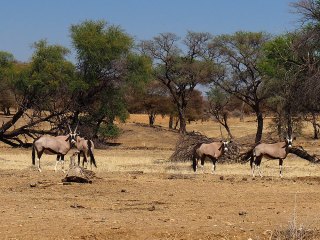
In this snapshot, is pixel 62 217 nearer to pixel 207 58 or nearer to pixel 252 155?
pixel 252 155

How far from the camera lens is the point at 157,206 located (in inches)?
531

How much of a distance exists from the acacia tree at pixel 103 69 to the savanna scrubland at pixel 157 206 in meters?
25.9

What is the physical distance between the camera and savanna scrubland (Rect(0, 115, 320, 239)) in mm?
10461

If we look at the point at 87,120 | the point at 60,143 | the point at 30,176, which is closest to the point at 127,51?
the point at 87,120

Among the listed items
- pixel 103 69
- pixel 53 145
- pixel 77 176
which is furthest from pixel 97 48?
pixel 77 176

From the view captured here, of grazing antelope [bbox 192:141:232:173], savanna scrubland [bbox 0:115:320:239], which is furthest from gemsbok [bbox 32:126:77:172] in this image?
grazing antelope [bbox 192:141:232:173]

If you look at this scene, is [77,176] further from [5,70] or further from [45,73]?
[5,70]

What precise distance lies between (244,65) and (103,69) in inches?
425

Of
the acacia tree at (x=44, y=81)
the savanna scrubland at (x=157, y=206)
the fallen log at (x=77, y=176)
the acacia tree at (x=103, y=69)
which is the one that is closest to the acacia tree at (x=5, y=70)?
the acacia tree at (x=44, y=81)

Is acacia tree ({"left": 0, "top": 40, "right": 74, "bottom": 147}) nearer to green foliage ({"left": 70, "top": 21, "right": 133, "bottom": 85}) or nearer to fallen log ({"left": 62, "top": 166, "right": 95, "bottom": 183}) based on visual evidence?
green foliage ({"left": 70, "top": 21, "right": 133, "bottom": 85})

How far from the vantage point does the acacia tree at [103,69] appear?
4675 centimetres

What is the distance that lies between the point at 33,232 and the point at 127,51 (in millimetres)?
38642

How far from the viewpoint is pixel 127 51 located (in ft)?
159

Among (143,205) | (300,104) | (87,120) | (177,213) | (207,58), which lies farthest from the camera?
(207,58)
